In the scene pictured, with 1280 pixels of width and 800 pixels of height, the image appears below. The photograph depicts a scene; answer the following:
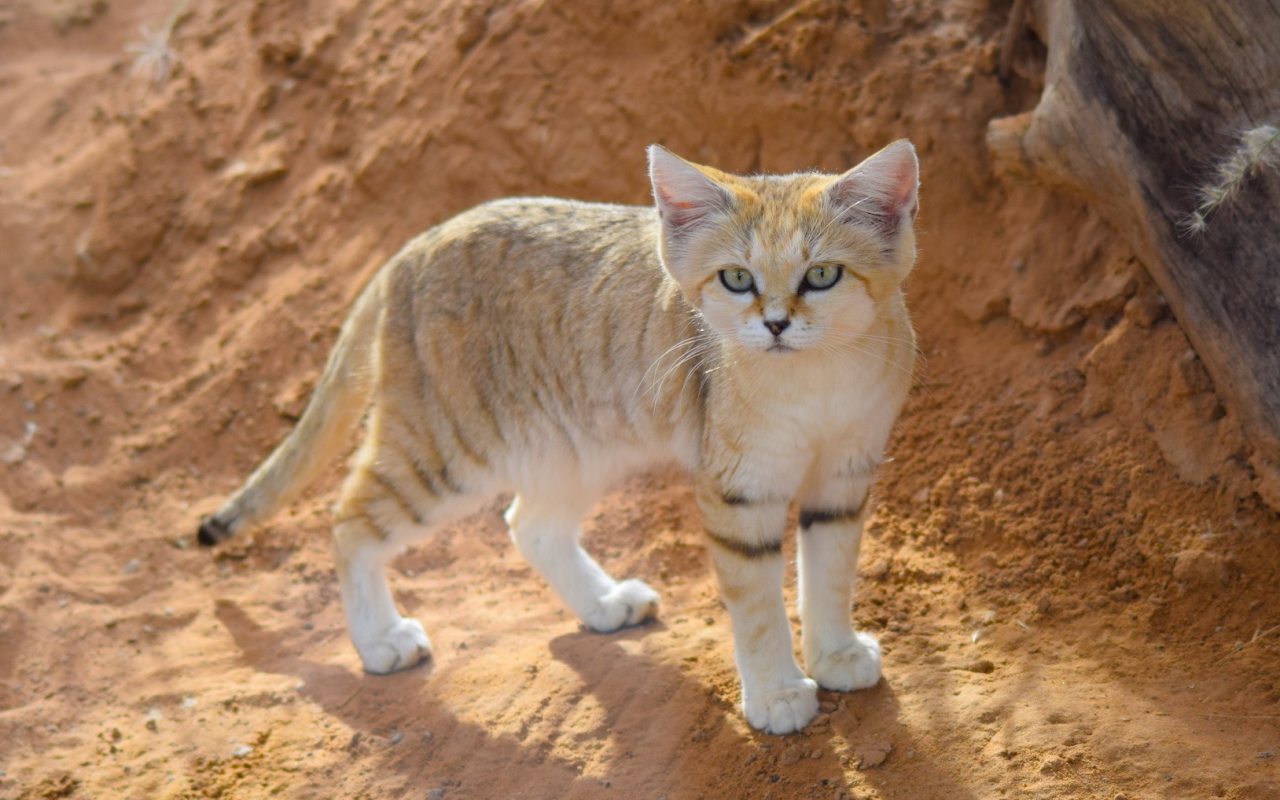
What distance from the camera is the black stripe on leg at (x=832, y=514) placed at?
12.6 ft

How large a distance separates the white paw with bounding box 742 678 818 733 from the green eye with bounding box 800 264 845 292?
119cm

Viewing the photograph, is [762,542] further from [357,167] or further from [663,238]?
[357,167]

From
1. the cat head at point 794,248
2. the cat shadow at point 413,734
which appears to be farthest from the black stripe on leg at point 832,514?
the cat shadow at point 413,734

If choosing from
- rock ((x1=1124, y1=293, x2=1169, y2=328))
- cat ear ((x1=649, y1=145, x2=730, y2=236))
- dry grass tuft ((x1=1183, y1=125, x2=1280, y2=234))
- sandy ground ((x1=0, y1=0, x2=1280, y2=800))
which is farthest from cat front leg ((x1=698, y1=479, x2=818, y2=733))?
rock ((x1=1124, y1=293, x2=1169, y2=328))

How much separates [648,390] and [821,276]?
0.84 metres

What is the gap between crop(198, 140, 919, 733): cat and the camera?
3453 millimetres

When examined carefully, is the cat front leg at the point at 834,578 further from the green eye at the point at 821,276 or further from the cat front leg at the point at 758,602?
the green eye at the point at 821,276

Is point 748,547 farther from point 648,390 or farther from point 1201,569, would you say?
point 1201,569

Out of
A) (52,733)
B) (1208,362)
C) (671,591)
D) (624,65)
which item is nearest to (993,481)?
(1208,362)

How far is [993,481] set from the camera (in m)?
4.61

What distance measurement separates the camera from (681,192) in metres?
3.58

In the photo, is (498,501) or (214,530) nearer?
(214,530)

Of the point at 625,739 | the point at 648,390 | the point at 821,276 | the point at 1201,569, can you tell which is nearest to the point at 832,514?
the point at 648,390

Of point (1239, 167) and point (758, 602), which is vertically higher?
point (1239, 167)
